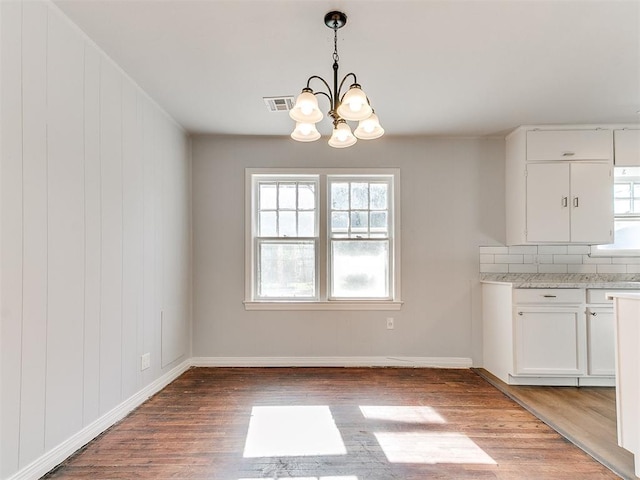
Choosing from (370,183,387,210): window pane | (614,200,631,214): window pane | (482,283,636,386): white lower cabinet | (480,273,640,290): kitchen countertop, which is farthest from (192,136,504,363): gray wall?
(614,200,631,214): window pane

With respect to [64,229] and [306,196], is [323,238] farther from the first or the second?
[64,229]

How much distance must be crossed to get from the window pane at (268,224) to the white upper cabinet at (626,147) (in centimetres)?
341

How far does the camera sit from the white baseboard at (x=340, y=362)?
3.96 meters

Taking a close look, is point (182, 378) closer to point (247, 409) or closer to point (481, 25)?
point (247, 409)

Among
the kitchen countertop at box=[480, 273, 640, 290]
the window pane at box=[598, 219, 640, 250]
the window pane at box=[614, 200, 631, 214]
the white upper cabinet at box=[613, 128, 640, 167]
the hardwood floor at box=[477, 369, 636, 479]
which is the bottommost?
the hardwood floor at box=[477, 369, 636, 479]

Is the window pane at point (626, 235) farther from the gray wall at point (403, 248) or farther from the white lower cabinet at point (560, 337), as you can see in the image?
the gray wall at point (403, 248)

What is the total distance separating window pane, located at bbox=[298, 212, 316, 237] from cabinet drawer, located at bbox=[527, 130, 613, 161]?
87.8 inches

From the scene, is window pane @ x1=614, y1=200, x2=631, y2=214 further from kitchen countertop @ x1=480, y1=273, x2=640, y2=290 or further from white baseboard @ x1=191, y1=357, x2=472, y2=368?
white baseboard @ x1=191, y1=357, x2=472, y2=368

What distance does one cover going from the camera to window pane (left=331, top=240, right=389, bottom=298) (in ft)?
13.4

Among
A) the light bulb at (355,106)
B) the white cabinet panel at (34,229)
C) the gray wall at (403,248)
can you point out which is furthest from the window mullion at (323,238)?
the white cabinet panel at (34,229)

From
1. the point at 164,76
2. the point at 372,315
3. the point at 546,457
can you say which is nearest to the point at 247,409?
the point at 372,315

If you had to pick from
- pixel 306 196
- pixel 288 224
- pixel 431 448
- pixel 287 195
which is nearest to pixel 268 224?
pixel 288 224

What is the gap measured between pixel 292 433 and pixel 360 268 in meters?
2.01

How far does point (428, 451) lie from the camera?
7.26 ft
